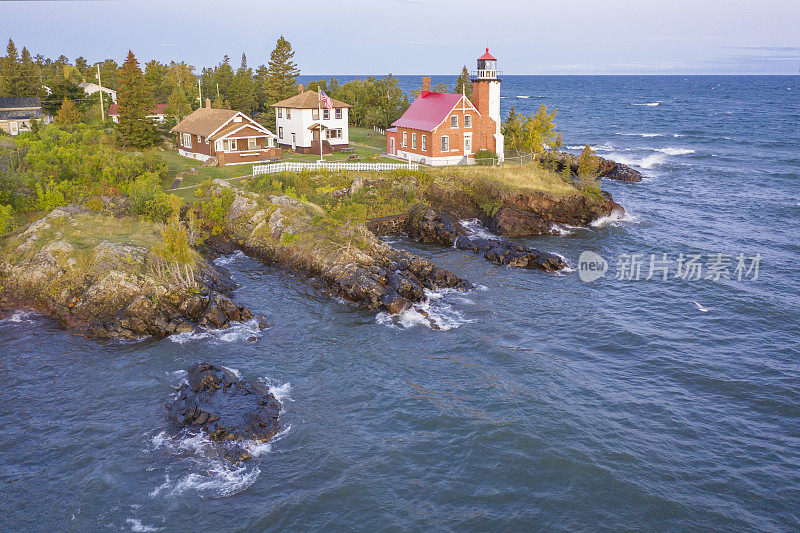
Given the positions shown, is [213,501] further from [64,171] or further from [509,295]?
[64,171]

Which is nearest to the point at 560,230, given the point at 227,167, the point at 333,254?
the point at 333,254

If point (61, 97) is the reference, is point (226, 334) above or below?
below

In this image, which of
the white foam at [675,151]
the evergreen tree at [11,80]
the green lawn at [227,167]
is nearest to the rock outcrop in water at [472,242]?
the green lawn at [227,167]

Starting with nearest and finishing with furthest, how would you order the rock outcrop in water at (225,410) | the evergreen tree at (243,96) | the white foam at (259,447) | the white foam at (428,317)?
the white foam at (259,447) < the rock outcrop in water at (225,410) < the white foam at (428,317) < the evergreen tree at (243,96)

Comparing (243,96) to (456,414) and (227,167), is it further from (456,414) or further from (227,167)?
(456,414)

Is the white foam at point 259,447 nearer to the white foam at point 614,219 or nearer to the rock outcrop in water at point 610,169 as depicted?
the white foam at point 614,219

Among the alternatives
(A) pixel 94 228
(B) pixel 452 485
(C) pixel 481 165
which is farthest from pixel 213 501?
(C) pixel 481 165
